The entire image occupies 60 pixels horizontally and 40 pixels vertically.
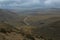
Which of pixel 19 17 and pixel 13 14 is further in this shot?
pixel 13 14

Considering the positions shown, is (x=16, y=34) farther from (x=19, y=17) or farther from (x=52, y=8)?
(x=52, y=8)

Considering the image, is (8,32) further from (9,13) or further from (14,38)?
(9,13)

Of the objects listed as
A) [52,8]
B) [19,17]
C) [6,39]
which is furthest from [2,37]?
[52,8]

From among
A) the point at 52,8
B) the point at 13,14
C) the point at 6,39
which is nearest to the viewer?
the point at 6,39

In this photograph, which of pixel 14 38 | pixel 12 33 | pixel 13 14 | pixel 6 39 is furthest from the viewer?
pixel 13 14

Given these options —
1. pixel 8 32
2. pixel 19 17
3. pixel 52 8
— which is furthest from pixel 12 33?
pixel 52 8

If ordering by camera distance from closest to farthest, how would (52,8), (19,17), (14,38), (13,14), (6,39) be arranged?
(6,39) → (14,38) → (19,17) → (13,14) → (52,8)

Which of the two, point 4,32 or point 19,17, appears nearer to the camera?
point 4,32

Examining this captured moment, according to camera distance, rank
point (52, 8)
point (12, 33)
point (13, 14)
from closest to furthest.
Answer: point (12, 33), point (13, 14), point (52, 8)

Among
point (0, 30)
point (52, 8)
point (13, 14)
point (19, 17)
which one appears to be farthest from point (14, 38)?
point (52, 8)
